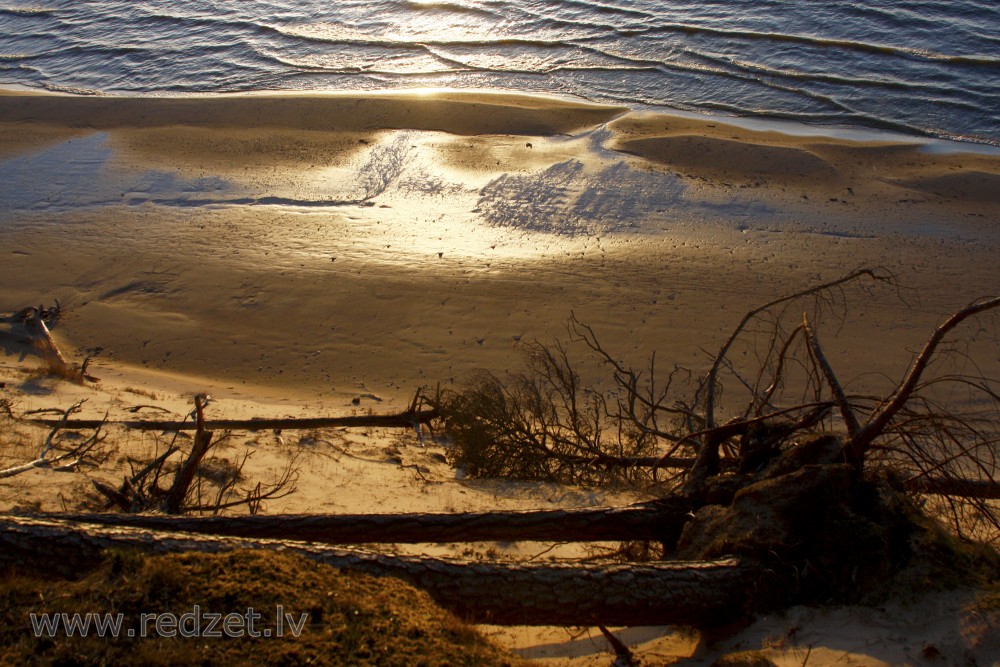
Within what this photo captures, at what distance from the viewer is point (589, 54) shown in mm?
21359

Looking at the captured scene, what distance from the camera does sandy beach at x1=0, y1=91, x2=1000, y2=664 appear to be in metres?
8.88

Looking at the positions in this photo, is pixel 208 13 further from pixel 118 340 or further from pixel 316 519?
pixel 316 519

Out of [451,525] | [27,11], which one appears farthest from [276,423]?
[27,11]

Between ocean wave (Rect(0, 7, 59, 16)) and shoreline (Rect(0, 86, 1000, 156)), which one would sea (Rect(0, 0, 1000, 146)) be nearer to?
shoreline (Rect(0, 86, 1000, 156))

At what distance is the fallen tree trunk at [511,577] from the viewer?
3793mm

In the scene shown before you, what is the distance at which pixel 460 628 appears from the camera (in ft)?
11.8

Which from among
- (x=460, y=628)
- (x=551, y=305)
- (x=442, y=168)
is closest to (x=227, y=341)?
(x=551, y=305)

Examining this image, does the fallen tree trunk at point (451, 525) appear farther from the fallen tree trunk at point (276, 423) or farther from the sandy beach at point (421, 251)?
the fallen tree trunk at point (276, 423)

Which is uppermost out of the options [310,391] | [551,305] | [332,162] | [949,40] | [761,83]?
[949,40]

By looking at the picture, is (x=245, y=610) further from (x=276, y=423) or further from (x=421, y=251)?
(x=421, y=251)

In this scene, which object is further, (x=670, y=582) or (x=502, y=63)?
(x=502, y=63)

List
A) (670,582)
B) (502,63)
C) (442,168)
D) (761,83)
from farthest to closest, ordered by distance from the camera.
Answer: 1. (502,63)
2. (761,83)
3. (442,168)
4. (670,582)

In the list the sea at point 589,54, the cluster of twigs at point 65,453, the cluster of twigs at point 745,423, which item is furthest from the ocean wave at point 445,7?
the cluster of twigs at point 65,453

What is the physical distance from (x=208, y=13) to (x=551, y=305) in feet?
70.1
